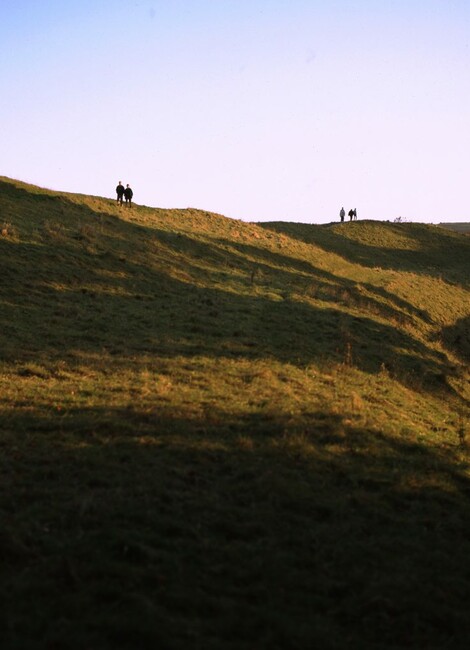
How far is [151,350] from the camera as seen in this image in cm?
2086

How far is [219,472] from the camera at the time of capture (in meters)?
10.8

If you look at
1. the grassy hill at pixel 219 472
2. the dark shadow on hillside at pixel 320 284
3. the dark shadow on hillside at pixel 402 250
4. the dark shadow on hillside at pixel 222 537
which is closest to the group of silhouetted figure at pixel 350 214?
the dark shadow on hillside at pixel 402 250

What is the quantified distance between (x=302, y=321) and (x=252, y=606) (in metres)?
22.0

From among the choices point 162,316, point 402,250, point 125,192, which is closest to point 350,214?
point 402,250

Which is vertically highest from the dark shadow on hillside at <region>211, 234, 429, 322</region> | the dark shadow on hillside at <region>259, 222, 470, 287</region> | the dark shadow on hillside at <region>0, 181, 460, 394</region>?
the dark shadow on hillside at <region>259, 222, 470, 287</region>

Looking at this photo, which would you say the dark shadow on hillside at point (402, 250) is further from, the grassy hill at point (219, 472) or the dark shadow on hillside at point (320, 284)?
the grassy hill at point (219, 472)

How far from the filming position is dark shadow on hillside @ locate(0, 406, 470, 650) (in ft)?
20.8

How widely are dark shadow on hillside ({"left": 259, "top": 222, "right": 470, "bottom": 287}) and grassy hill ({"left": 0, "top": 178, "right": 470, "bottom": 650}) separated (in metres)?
31.9

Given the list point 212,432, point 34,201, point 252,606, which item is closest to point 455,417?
point 212,432

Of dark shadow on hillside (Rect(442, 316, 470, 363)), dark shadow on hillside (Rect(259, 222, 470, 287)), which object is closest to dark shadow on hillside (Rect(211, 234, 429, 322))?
dark shadow on hillside (Rect(442, 316, 470, 363))

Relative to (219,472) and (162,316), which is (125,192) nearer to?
(162,316)

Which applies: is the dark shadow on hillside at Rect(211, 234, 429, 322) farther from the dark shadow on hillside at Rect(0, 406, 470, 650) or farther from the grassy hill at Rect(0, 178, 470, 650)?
the dark shadow on hillside at Rect(0, 406, 470, 650)

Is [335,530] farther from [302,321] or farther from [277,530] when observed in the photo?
[302,321]

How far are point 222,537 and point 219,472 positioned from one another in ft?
8.03
